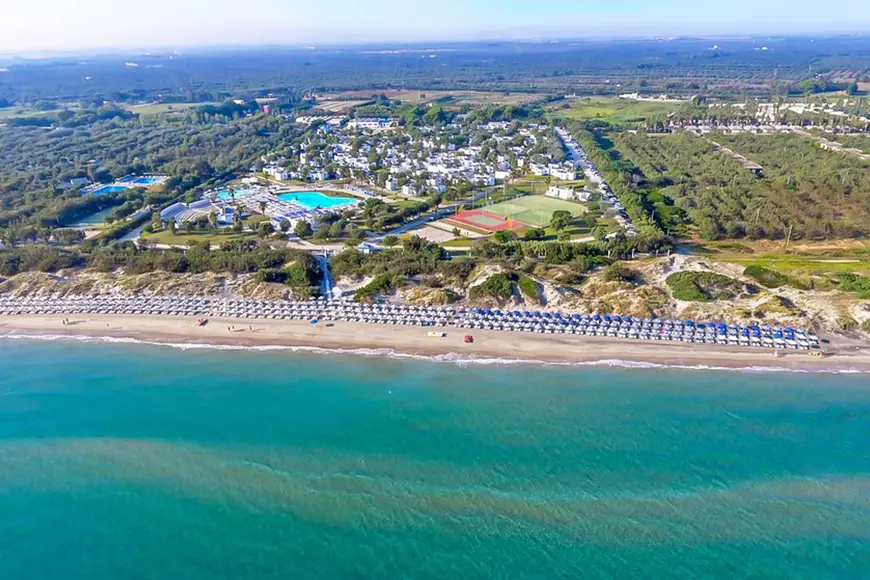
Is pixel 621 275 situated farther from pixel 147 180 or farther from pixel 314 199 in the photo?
pixel 147 180

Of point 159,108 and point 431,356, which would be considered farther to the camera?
point 159,108

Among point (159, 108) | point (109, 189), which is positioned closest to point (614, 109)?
point (109, 189)

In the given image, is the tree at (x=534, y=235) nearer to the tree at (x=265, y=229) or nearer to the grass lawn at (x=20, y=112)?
the tree at (x=265, y=229)

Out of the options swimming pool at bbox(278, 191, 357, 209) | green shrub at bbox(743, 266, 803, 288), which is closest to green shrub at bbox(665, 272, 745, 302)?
green shrub at bbox(743, 266, 803, 288)

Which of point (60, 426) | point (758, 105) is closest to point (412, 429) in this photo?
point (60, 426)

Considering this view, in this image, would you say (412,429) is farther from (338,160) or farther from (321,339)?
(338,160)

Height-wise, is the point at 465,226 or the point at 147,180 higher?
the point at 147,180

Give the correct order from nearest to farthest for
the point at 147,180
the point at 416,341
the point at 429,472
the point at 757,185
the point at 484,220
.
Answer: the point at 429,472 < the point at 416,341 < the point at 484,220 < the point at 757,185 < the point at 147,180
